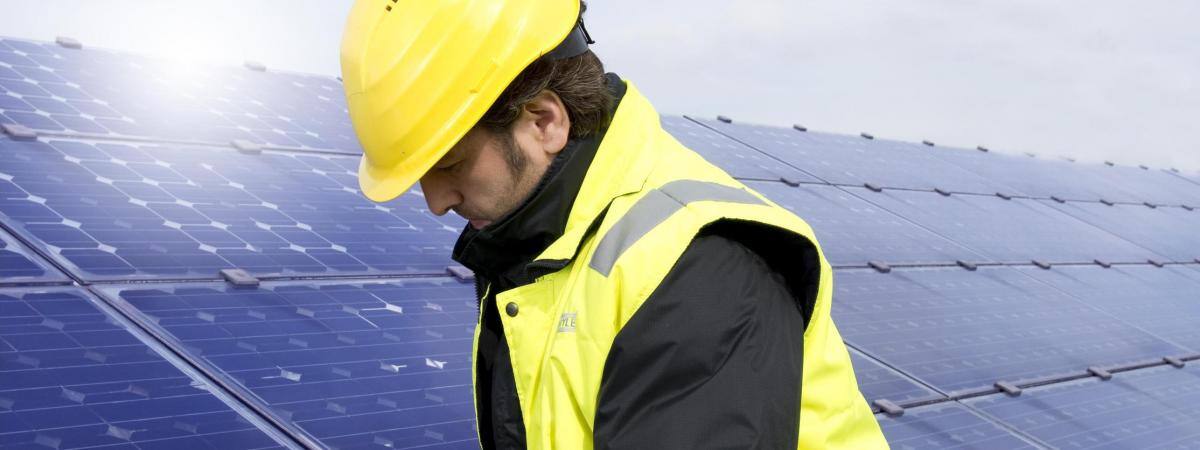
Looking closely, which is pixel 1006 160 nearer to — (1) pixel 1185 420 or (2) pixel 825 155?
(2) pixel 825 155

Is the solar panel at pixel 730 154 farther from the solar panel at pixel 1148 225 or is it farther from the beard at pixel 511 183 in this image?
the beard at pixel 511 183

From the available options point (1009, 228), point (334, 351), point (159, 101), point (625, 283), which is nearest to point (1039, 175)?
point (1009, 228)

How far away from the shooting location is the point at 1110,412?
6680mm

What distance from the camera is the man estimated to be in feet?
6.90

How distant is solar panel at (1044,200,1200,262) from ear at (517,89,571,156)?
10.2m

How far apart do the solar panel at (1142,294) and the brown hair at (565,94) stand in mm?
6955

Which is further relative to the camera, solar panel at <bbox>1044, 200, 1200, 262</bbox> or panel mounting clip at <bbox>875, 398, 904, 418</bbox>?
solar panel at <bbox>1044, 200, 1200, 262</bbox>

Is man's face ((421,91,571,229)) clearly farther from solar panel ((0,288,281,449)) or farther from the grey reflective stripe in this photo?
solar panel ((0,288,281,449))

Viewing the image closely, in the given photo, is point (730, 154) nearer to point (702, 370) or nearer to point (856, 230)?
point (856, 230)

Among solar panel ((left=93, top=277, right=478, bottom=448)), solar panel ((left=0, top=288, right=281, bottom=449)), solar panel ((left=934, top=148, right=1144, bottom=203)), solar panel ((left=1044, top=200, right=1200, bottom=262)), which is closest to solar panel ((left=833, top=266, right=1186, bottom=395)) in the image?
solar panel ((left=93, top=277, right=478, bottom=448))

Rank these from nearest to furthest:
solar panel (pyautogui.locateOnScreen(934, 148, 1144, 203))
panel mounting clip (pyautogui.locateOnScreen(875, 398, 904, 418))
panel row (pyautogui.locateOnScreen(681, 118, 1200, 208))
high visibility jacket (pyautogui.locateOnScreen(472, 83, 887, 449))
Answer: high visibility jacket (pyautogui.locateOnScreen(472, 83, 887, 449)), panel mounting clip (pyautogui.locateOnScreen(875, 398, 904, 418)), panel row (pyautogui.locateOnScreen(681, 118, 1200, 208)), solar panel (pyautogui.locateOnScreen(934, 148, 1144, 203))

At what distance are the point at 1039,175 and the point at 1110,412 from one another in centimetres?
790

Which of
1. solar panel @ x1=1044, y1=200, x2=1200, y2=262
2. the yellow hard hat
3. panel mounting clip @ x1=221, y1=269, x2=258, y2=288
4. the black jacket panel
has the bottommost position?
solar panel @ x1=1044, y1=200, x2=1200, y2=262

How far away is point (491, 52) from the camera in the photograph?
244cm
